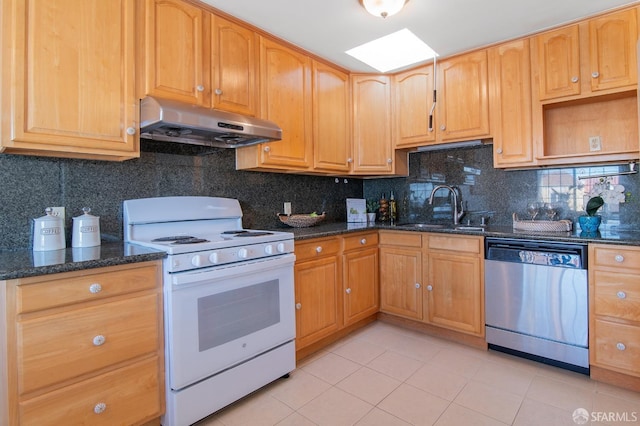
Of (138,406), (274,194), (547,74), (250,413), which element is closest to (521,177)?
(547,74)

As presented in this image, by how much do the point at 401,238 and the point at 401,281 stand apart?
38 cm

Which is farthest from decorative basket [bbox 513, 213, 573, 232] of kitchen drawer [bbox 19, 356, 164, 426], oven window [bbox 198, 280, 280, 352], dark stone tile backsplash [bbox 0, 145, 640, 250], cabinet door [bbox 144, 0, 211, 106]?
kitchen drawer [bbox 19, 356, 164, 426]

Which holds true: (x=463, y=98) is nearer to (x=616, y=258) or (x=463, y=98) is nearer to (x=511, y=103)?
(x=511, y=103)

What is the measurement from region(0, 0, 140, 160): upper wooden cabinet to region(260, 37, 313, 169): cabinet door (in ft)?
2.96

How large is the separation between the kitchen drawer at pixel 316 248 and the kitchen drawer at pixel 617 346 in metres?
1.70

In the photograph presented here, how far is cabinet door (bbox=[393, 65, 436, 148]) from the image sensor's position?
3039 millimetres

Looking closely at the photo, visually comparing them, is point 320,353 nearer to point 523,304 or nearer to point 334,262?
point 334,262

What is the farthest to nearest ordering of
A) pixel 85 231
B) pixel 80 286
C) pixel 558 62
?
pixel 558 62 < pixel 85 231 < pixel 80 286

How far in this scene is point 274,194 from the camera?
2.91 meters

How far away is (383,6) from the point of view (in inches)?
78.4

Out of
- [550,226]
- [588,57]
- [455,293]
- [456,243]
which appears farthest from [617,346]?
[588,57]

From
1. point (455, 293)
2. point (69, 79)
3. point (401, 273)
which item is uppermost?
point (69, 79)

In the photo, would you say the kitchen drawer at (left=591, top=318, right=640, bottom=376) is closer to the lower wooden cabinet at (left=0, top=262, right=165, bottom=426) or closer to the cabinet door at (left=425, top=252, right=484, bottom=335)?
the cabinet door at (left=425, top=252, right=484, bottom=335)

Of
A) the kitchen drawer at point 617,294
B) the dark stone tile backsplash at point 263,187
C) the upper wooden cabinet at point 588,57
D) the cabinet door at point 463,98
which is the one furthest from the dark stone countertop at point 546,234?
the upper wooden cabinet at point 588,57
